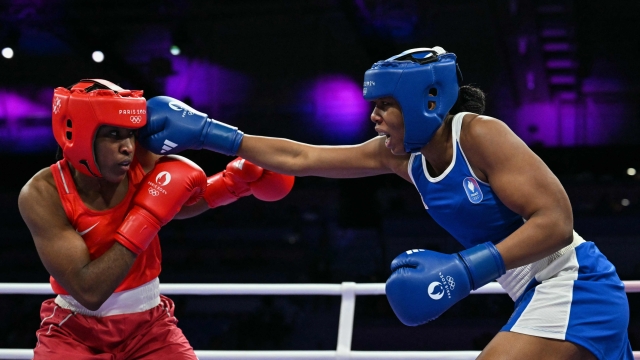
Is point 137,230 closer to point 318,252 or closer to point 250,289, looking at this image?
point 250,289

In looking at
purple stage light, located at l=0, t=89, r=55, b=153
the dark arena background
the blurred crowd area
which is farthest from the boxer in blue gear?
purple stage light, located at l=0, t=89, r=55, b=153

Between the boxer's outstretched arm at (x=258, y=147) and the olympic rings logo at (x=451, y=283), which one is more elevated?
the boxer's outstretched arm at (x=258, y=147)

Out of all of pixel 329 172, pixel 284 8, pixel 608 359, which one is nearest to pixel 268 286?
pixel 329 172

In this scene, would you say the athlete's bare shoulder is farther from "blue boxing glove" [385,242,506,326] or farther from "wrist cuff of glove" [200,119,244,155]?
"blue boxing glove" [385,242,506,326]

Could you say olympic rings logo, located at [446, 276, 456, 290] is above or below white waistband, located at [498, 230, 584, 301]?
above

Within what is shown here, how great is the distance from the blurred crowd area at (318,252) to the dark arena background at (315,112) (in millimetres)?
16

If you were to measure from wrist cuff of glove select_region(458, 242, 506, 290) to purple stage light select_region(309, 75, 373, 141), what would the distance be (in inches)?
230

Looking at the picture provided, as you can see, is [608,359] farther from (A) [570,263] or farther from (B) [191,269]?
(B) [191,269]

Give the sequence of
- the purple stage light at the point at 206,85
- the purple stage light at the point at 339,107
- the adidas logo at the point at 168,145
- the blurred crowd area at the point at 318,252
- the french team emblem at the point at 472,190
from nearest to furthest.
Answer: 1. the french team emblem at the point at 472,190
2. the adidas logo at the point at 168,145
3. the blurred crowd area at the point at 318,252
4. the purple stage light at the point at 206,85
5. the purple stage light at the point at 339,107

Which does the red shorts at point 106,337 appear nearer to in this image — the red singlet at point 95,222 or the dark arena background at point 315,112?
the red singlet at point 95,222

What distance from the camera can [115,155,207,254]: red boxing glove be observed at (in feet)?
6.47

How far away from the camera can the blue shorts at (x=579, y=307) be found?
5.67 ft

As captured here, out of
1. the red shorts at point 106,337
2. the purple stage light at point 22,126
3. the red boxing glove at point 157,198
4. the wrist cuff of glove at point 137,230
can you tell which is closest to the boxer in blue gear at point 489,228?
the red boxing glove at point 157,198

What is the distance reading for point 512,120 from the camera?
715cm
